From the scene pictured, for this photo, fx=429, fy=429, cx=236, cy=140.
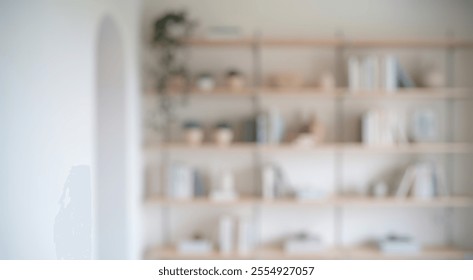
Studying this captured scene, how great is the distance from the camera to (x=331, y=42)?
8.07ft

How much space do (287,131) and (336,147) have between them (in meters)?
0.31

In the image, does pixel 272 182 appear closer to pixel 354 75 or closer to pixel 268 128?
pixel 268 128

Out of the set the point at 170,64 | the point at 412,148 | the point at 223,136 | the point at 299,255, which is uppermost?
the point at 170,64

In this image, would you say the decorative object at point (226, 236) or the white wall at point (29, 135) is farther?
the decorative object at point (226, 236)

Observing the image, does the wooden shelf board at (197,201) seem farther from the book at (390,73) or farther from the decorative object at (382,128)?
the book at (390,73)

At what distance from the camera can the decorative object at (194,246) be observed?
2.35m

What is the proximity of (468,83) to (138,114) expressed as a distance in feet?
5.94

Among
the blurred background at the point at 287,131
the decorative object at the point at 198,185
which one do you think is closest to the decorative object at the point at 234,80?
the blurred background at the point at 287,131

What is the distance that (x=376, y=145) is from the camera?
8.01 ft

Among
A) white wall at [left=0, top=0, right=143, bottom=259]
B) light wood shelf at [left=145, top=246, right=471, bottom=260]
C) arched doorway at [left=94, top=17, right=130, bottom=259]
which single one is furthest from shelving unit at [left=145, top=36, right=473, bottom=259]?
white wall at [left=0, top=0, right=143, bottom=259]

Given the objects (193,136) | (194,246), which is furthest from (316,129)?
(194,246)

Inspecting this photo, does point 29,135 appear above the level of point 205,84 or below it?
below

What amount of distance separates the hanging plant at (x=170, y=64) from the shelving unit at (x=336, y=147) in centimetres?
7
